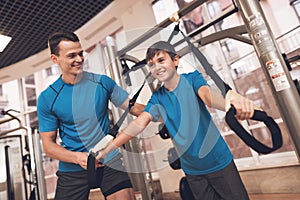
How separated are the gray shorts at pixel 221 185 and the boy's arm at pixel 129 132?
0.34m

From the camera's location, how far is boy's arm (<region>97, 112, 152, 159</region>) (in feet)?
2.72

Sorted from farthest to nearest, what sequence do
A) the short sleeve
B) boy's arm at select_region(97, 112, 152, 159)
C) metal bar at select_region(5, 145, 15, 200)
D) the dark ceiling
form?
metal bar at select_region(5, 145, 15, 200), the dark ceiling, the short sleeve, boy's arm at select_region(97, 112, 152, 159)

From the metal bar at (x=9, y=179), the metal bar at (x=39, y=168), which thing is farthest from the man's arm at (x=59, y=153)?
the metal bar at (x=9, y=179)

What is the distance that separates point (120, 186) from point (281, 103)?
774 millimetres

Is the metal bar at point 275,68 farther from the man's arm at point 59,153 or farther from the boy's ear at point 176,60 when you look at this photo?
the man's arm at point 59,153

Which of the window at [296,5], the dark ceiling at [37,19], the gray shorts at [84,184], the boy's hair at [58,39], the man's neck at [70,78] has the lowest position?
the gray shorts at [84,184]

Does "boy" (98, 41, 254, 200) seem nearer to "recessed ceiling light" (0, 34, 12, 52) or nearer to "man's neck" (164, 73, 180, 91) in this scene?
"man's neck" (164, 73, 180, 91)

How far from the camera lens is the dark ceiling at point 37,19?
2.97 metres

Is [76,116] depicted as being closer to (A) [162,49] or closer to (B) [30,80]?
(A) [162,49]

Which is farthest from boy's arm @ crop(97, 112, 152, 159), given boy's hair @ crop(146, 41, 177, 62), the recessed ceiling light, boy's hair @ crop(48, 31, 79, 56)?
the recessed ceiling light

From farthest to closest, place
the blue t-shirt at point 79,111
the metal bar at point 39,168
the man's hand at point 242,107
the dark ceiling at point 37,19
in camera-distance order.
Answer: the dark ceiling at point 37,19, the metal bar at point 39,168, the blue t-shirt at point 79,111, the man's hand at point 242,107

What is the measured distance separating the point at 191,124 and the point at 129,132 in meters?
0.23

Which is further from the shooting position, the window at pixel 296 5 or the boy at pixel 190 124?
the window at pixel 296 5

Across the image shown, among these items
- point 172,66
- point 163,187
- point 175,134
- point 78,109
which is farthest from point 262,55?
point 163,187
